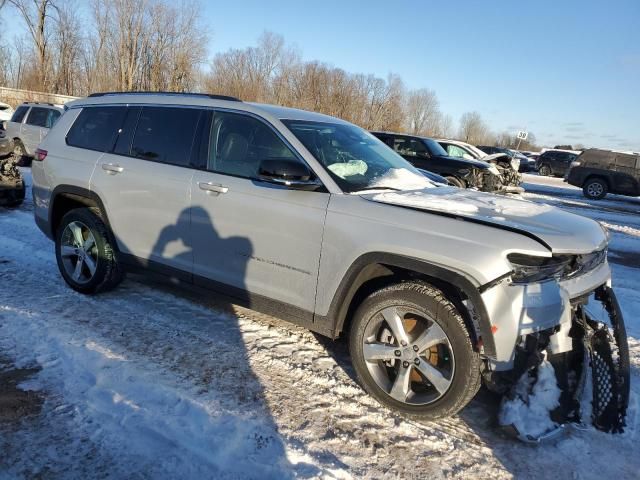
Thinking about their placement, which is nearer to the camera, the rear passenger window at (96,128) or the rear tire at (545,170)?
the rear passenger window at (96,128)

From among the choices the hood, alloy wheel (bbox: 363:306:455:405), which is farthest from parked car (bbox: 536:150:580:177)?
alloy wheel (bbox: 363:306:455:405)

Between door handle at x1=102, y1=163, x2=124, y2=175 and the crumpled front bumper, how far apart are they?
3.32 metres

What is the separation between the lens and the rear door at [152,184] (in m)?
4.06

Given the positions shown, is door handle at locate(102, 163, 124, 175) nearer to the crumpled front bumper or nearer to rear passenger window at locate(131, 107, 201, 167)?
Result: rear passenger window at locate(131, 107, 201, 167)

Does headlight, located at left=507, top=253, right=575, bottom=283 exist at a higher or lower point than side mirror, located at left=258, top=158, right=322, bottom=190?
lower

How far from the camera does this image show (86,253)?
4.75 metres

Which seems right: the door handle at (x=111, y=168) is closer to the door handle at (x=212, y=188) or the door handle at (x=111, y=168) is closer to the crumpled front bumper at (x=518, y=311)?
the door handle at (x=212, y=188)

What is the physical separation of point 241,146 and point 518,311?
2.36m

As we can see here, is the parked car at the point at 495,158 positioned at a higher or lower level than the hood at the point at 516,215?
higher

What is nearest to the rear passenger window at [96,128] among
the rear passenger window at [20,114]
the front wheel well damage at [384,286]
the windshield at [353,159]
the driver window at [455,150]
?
the windshield at [353,159]

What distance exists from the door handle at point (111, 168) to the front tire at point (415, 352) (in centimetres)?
260

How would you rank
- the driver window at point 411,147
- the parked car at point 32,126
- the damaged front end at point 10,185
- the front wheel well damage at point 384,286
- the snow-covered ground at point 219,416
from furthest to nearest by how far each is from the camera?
the parked car at point 32,126, the driver window at point 411,147, the damaged front end at point 10,185, the front wheel well damage at point 384,286, the snow-covered ground at point 219,416

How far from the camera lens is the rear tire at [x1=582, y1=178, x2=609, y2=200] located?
19391 millimetres

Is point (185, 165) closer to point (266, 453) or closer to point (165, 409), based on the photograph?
point (165, 409)
